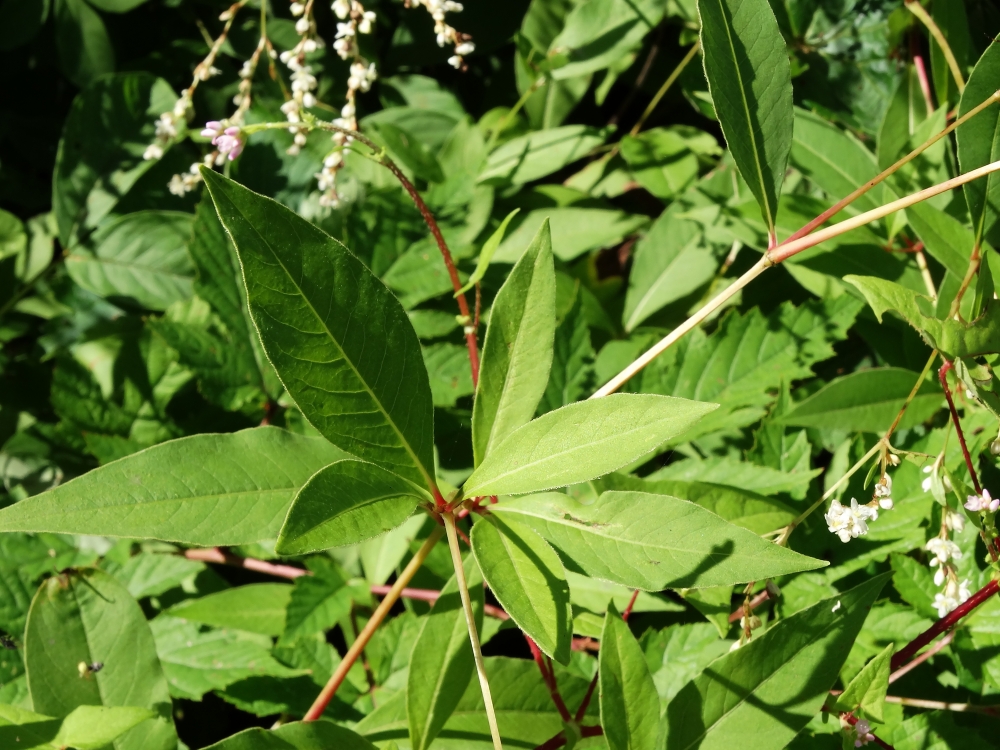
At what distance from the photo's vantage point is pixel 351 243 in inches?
73.4

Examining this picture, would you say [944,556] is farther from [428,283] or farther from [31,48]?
[31,48]

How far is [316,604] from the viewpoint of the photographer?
5.27ft

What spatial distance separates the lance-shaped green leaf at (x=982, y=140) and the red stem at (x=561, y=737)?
103cm

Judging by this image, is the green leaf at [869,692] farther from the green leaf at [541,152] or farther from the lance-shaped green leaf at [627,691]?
the green leaf at [541,152]

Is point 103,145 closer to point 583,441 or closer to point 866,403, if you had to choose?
point 583,441

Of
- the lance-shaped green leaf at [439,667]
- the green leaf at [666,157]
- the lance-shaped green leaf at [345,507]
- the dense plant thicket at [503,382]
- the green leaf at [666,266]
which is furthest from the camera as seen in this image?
the green leaf at [666,157]

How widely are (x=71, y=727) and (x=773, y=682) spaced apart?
3.40 ft

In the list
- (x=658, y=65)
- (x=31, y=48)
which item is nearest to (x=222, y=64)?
(x=31, y=48)

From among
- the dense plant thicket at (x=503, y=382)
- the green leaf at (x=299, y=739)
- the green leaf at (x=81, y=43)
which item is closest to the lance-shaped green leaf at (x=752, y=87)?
the dense plant thicket at (x=503, y=382)

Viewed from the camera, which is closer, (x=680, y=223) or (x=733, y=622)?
(x=733, y=622)

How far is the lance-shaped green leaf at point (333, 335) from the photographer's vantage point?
974 mm

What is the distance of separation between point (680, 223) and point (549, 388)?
2.04 ft

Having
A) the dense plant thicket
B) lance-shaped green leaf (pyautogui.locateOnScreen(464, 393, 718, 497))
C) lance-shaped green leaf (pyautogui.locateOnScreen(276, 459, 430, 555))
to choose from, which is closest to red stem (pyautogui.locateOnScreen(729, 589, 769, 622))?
the dense plant thicket

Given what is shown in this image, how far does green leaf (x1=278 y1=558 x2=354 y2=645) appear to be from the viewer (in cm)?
156
